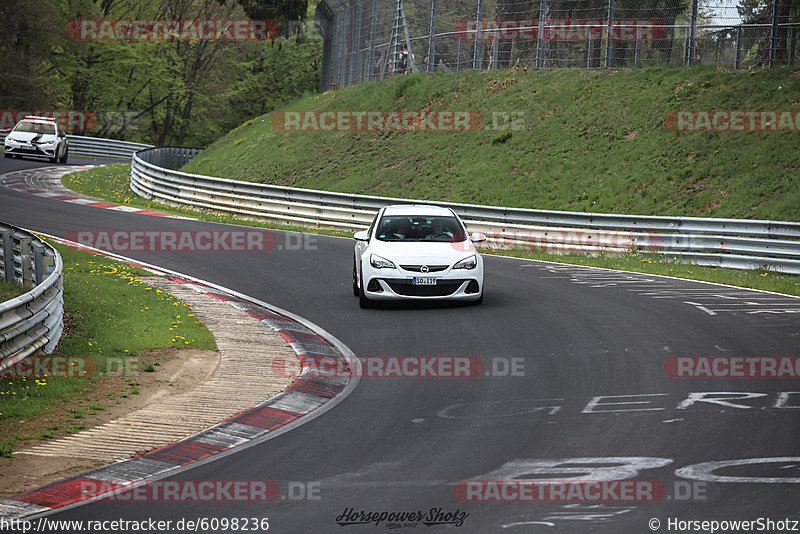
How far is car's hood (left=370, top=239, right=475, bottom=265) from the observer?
14.1m

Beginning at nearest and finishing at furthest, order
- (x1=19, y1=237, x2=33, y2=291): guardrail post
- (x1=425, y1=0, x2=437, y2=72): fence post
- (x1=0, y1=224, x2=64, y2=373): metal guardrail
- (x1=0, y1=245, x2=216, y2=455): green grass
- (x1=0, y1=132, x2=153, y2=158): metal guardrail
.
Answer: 1. (x1=0, y1=245, x2=216, y2=455): green grass
2. (x1=0, y1=224, x2=64, y2=373): metal guardrail
3. (x1=19, y1=237, x2=33, y2=291): guardrail post
4. (x1=425, y1=0, x2=437, y2=72): fence post
5. (x1=0, y1=132, x2=153, y2=158): metal guardrail

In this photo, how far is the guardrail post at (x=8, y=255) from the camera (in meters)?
14.5

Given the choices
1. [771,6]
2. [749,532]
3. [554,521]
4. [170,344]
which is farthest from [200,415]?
[771,6]

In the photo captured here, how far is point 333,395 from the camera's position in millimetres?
9719

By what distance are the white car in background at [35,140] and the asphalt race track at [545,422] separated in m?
25.5

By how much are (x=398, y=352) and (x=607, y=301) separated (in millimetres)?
4886

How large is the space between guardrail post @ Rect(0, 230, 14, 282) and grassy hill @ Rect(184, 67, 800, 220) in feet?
49.6

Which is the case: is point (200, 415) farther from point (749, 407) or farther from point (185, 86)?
point (185, 86)

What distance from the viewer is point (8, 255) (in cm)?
1462

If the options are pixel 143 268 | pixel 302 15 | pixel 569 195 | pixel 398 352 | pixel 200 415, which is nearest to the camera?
pixel 200 415
